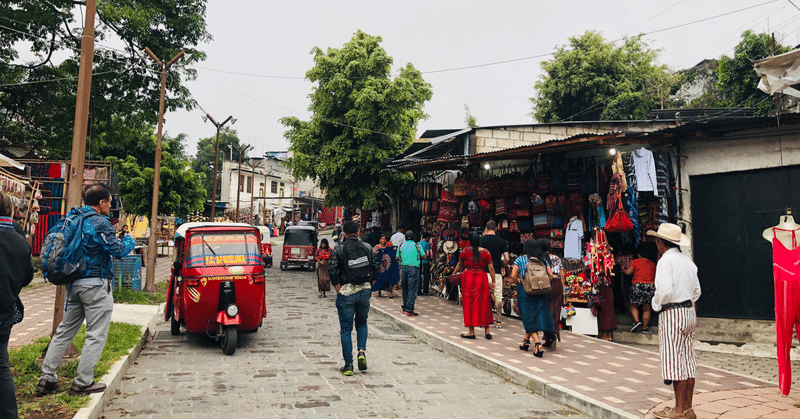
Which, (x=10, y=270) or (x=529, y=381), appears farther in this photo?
(x=529, y=381)

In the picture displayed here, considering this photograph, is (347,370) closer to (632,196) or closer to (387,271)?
(632,196)

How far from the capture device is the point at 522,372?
681 cm

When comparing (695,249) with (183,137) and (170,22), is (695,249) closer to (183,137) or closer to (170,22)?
(170,22)

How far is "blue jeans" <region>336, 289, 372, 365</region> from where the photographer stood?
687 centimetres

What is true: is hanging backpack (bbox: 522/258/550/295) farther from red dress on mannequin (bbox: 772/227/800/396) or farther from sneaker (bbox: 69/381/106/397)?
sneaker (bbox: 69/381/106/397)

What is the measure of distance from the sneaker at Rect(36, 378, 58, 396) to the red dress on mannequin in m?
6.99

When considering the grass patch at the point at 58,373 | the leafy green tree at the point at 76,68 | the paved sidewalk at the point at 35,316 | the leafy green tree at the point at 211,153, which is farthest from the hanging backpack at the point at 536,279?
the leafy green tree at the point at 211,153

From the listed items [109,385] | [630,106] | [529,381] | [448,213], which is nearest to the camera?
[109,385]

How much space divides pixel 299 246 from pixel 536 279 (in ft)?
64.6

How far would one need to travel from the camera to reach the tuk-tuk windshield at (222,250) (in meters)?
8.27

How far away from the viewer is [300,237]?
86.2 feet

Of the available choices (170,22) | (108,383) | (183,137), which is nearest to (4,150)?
(170,22)

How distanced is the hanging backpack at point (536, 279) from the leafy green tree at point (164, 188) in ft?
77.0

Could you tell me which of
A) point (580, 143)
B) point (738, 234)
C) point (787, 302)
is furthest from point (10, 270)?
point (738, 234)
